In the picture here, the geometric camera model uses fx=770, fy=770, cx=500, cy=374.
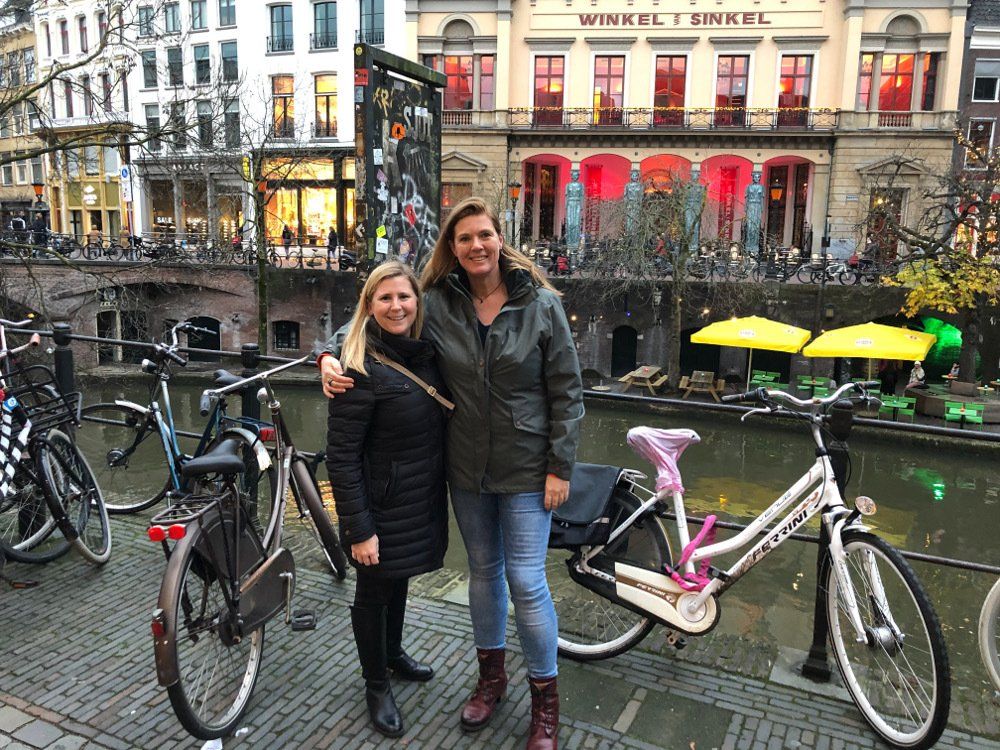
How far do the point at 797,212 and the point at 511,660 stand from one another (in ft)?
110

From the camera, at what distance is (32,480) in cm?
405

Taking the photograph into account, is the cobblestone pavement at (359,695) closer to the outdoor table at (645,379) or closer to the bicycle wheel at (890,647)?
the bicycle wheel at (890,647)

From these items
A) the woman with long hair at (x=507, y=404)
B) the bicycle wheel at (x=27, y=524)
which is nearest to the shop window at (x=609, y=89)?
the bicycle wheel at (x=27, y=524)

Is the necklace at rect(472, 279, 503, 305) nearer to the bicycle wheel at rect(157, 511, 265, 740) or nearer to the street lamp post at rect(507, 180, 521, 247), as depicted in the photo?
the bicycle wheel at rect(157, 511, 265, 740)

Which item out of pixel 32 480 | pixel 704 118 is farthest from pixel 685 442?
pixel 704 118

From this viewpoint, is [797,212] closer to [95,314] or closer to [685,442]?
[95,314]

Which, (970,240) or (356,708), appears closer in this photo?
(356,708)

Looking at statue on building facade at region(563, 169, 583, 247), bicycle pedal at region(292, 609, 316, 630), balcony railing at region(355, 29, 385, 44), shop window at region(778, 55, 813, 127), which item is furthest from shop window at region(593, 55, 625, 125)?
bicycle pedal at region(292, 609, 316, 630)

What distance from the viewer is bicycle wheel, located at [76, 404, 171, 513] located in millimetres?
5515

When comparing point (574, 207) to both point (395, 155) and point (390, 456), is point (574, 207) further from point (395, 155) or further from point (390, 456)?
point (390, 456)

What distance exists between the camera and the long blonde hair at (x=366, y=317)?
267 centimetres

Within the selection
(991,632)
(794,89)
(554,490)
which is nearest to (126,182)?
(794,89)

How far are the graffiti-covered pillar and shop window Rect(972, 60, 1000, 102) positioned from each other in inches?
1284

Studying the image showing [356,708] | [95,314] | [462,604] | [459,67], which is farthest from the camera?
[459,67]
